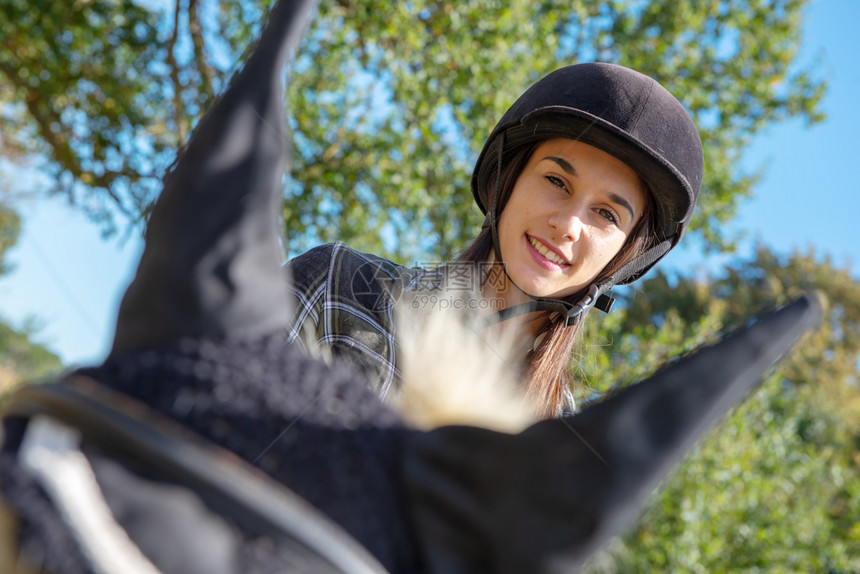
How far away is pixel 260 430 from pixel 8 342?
3159 centimetres

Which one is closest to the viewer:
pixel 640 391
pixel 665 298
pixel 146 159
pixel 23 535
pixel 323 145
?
pixel 23 535

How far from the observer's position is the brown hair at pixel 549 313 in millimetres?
2305

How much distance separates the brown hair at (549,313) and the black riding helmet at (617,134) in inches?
1.4

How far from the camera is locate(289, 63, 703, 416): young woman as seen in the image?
228cm

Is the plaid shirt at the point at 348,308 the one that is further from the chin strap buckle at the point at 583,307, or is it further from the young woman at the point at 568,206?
the chin strap buckle at the point at 583,307

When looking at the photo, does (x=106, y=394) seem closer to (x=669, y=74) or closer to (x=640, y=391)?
(x=640, y=391)

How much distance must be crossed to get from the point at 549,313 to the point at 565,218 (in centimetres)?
41

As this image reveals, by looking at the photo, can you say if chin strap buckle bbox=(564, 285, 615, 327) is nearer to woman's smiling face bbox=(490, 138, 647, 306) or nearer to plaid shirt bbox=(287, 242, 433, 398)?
woman's smiling face bbox=(490, 138, 647, 306)

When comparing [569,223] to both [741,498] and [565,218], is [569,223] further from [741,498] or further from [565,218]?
[741,498]

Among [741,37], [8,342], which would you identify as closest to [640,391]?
[741,37]

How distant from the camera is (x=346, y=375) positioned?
73 cm

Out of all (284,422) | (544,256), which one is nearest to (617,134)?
(544,256)

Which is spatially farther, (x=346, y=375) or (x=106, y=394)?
(x=346, y=375)

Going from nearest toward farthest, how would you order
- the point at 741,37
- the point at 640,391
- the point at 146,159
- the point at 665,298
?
the point at 640,391
the point at 146,159
the point at 741,37
the point at 665,298
